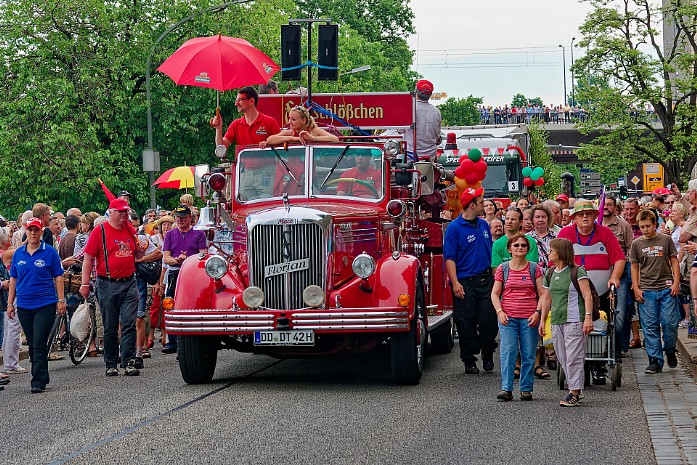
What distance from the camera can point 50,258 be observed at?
14.1 metres

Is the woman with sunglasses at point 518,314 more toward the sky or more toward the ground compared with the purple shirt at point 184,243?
more toward the ground

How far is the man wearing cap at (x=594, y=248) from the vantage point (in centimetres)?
1343

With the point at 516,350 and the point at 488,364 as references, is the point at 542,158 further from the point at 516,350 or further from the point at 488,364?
the point at 516,350

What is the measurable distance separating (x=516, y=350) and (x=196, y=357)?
11.0 feet

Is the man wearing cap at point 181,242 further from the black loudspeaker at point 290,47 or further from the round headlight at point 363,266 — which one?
the round headlight at point 363,266

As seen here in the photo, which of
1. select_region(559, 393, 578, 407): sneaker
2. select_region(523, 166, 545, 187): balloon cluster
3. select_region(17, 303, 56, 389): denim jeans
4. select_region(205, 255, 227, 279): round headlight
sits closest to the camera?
select_region(559, 393, 578, 407): sneaker

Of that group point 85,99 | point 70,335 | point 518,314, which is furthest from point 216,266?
point 85,99

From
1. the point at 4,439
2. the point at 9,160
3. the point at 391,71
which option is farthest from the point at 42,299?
the point at 391,71

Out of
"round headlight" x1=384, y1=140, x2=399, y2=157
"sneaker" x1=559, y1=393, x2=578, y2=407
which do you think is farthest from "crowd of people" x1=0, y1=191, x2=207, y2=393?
"sneaker" x1=559, y1=393, x2=578, y2=407

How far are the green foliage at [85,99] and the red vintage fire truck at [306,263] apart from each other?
2730 centimetres

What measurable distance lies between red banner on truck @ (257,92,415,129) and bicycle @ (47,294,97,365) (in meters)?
3.57

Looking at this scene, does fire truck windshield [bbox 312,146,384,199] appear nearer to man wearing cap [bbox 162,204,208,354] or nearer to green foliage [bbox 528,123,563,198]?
man wearing cap [bbox 162,204,208,354]

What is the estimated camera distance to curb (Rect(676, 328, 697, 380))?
14340 millimetres

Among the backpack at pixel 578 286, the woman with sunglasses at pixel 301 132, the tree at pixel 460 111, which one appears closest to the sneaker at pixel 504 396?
the backpack at pixel 578 286
